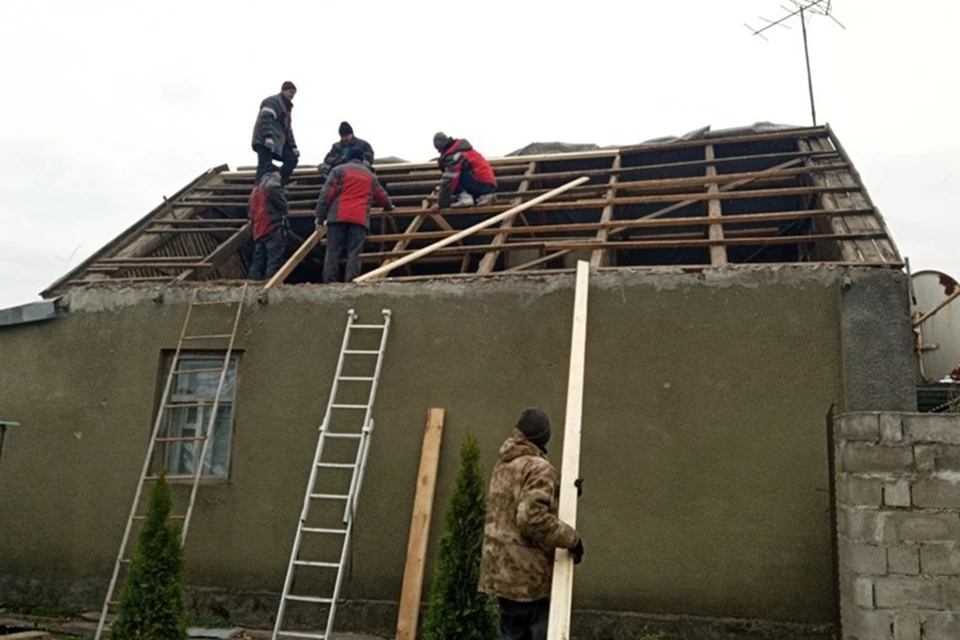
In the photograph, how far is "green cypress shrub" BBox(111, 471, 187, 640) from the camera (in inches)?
217

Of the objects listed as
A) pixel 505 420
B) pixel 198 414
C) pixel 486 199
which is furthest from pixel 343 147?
pixel 505 420

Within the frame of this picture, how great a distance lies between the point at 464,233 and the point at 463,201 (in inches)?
39.9

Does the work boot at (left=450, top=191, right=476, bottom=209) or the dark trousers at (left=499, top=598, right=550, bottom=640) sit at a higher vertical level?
the work boot at (left=450, top=191, right=476, bottom=209)

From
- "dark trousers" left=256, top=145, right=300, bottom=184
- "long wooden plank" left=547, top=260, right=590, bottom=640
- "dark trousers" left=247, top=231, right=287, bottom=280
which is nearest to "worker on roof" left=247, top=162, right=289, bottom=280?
"dark trousers" left=247, top=231, right=287, bottom=280

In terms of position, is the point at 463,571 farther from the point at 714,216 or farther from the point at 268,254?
the point at 268,254

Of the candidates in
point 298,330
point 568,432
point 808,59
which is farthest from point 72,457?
point 808,59

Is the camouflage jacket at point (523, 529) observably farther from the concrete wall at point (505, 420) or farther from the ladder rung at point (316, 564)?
the ladder rung at point (316, 564)

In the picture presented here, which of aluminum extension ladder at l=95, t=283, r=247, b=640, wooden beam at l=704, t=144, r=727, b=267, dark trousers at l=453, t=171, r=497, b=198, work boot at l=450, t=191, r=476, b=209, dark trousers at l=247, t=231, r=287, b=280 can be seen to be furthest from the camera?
dark trousers at l=453, t=171, r=497, b=198

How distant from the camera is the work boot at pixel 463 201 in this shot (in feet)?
27.6

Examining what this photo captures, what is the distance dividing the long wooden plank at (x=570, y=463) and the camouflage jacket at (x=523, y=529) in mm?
96

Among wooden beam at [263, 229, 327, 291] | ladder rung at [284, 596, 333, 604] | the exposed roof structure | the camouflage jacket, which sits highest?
the exposed roof structure

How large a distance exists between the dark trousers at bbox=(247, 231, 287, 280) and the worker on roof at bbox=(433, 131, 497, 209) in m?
1.59

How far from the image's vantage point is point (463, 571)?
5.31 metres

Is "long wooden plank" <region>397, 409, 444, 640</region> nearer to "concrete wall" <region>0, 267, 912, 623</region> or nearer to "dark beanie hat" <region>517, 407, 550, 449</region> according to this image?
"concrete wall" <region>0, 267, 912, 623</region>
